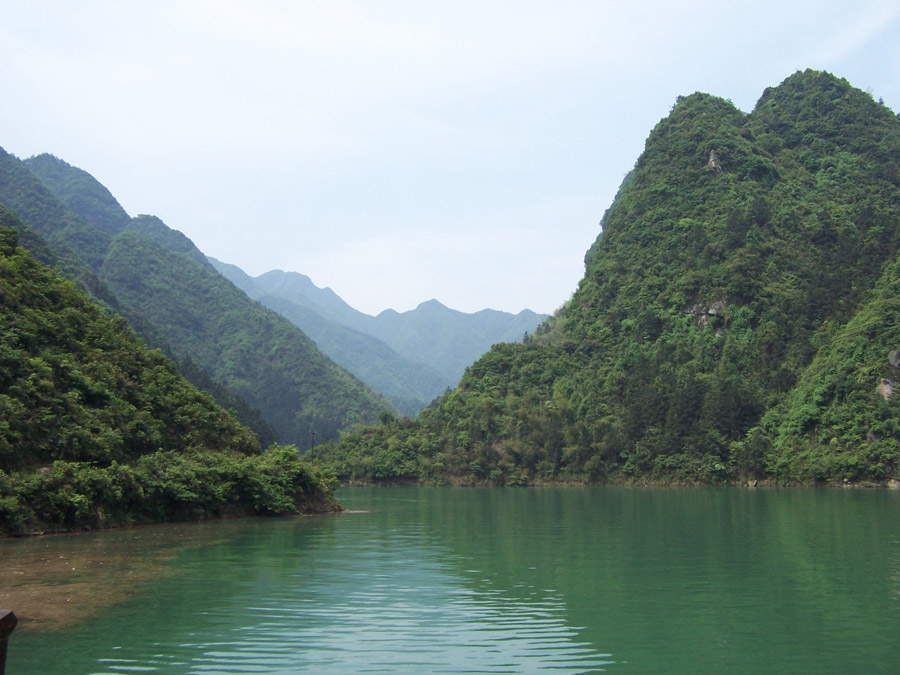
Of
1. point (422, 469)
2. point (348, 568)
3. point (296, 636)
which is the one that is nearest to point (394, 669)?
point (296, 636)

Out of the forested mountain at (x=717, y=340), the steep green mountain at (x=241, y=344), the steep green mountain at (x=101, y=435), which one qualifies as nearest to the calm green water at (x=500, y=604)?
the steep green mountain at (x=101, y=435)

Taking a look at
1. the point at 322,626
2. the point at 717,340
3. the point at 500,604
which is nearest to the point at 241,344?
the point at 717,340

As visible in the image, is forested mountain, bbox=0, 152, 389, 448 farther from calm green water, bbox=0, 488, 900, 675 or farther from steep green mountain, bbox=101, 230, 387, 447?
calm green water, bbox=0, 488, 900, 675

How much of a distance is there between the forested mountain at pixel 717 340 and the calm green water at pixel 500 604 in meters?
41.4

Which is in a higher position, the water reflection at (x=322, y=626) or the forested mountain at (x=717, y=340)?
the forested mountain at (x=717, y=340)

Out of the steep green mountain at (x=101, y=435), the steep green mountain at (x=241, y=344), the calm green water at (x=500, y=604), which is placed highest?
the steep green mountain at (x=241, y=344)

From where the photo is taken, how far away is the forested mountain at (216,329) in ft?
501

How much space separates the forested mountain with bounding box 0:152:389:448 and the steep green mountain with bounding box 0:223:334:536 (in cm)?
10190

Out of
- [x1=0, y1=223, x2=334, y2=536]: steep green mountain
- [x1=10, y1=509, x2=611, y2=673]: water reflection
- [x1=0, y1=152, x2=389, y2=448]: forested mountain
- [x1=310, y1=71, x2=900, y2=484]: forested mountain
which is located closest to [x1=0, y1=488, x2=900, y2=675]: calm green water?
[x1=10, y1=509, x2=611, y2=673]: water reflection

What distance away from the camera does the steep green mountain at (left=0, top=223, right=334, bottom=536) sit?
→ 29969 mm

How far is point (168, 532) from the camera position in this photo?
31.5 meters

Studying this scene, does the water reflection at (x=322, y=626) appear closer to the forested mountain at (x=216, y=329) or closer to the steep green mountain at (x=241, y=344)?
the steep green mountain at (x=241, y=344)

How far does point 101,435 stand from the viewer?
33.6 m

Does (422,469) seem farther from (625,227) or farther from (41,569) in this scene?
(41,569)
